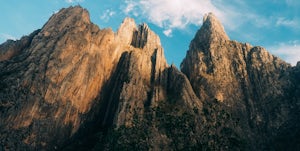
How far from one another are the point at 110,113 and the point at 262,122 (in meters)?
73.5

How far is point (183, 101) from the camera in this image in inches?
5625

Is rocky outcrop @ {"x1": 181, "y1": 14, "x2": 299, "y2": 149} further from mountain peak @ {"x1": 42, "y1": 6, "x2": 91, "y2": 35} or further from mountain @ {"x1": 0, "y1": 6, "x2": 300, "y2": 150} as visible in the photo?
mountain peak @ {"x1": 42, "y1": 6, "x2": 91, "y2": 35}

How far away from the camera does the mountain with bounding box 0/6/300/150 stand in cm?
12469

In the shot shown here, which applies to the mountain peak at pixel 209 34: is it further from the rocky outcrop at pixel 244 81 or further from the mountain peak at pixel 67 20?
the mountain peak at pixel 67 20

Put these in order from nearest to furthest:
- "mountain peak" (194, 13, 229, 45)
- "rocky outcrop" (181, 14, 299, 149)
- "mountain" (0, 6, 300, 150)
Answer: "mountain" (0, 6, 300, 150) < "rocky outcrop" (181, 14, 299, 149) < "mountain peak" (194, 13, 229, 45)

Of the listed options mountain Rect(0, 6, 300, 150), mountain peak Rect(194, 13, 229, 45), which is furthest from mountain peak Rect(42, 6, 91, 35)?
mountain peak Rect(194, 13, 229, 45)

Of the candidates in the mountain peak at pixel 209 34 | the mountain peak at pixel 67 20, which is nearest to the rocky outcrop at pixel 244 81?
the mountain peak at pixel 209 34

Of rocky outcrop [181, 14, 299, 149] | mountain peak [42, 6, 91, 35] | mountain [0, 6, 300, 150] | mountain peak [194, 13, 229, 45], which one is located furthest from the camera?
mountain peak [194, 13, 229, 45]

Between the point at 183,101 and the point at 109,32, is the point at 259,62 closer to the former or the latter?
the point at 183,101

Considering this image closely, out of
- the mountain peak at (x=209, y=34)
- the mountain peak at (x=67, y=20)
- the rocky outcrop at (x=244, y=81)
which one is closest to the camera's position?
the rocky outcrop at (x=244, y=81)

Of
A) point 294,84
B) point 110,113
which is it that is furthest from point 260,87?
point 110,113

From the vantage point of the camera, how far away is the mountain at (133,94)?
409 feet

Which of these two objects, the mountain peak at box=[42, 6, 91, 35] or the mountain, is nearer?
the mountain

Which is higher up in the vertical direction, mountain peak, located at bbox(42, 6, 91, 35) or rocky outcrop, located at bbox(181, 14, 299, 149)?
mountain peak, located at bbox(42, 6, 91, 35)
